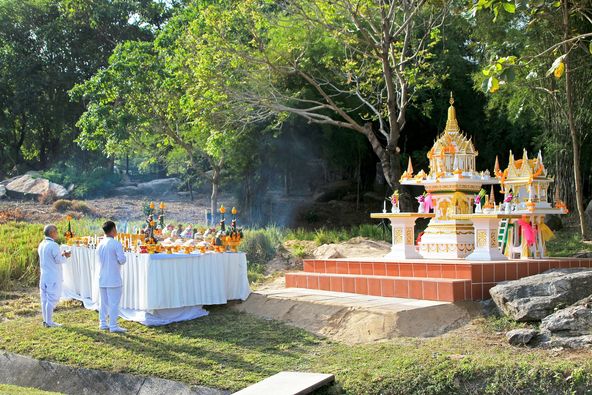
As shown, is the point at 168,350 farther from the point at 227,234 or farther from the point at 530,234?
the point at 530,234

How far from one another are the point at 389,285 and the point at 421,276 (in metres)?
0.61

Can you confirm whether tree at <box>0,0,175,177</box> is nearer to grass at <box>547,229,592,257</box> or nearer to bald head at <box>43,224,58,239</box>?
grass at <box>547,229,592,257</box>

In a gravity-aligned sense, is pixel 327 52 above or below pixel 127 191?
above

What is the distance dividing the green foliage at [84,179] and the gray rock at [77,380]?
21.3 meters

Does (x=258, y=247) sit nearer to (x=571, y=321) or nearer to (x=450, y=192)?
(x=450, y=192)

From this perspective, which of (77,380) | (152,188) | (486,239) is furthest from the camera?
(152,188)

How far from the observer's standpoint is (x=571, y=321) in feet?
25.4

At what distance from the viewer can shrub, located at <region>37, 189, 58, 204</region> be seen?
87.8 feet

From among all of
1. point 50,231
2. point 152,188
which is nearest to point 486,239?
point 50,231

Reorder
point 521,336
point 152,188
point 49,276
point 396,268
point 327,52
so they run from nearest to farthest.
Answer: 1. point 521,336
2. point 49,276
3. point 396,268
4. point 327,52
5. point 152,188

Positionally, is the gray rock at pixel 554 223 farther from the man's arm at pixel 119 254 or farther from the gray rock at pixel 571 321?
the man's arm at pixel 119 254

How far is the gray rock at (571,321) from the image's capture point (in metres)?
7.68

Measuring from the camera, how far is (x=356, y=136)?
2169cm

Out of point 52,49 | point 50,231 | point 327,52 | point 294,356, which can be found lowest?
point 294,356
